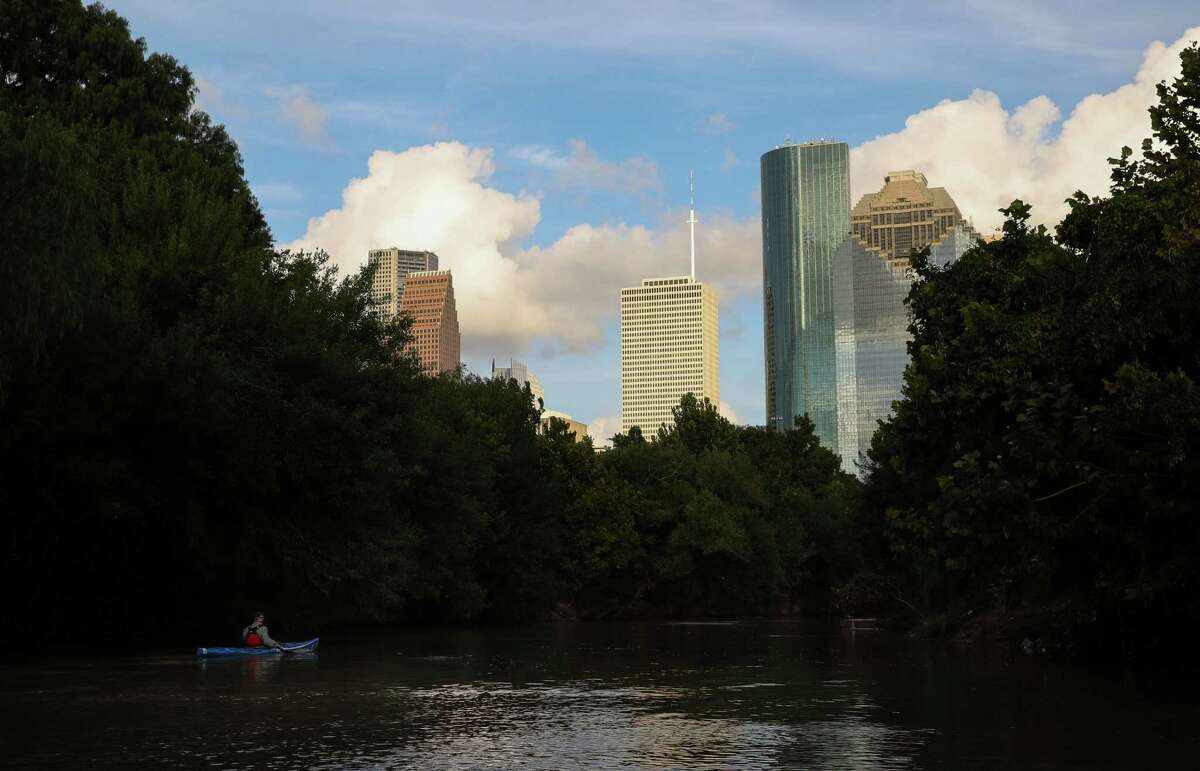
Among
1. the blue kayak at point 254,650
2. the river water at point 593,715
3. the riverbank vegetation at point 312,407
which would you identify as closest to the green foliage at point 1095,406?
the riverbank vegetation at point 312,407

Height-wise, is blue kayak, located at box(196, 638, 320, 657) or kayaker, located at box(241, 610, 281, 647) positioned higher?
kayaker, located at box(241, 610, 281, 647)

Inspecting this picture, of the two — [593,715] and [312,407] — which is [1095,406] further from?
[312,407]

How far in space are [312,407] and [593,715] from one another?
23.2 metres

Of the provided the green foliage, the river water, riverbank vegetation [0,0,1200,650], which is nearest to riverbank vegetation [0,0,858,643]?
riverbank vegetation [0,0,1200,650]

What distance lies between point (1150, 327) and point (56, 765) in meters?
23.1

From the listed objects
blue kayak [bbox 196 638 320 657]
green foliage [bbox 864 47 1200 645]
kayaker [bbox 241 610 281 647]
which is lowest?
blue kayak [bbox 196 638 320 657]

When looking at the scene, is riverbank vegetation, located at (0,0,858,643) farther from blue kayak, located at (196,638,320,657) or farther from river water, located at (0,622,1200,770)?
river water, located at (0,622,1200,770)

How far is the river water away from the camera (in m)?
19.1

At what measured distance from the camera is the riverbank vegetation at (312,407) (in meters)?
30.5

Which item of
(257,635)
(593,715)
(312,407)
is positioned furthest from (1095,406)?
(257,635)

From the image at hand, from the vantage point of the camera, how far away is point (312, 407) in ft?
152

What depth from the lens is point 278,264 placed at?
176ft

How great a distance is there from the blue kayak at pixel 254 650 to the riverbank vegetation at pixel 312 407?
3472mm

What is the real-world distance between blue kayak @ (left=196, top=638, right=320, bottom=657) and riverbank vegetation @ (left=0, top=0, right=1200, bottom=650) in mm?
3472
